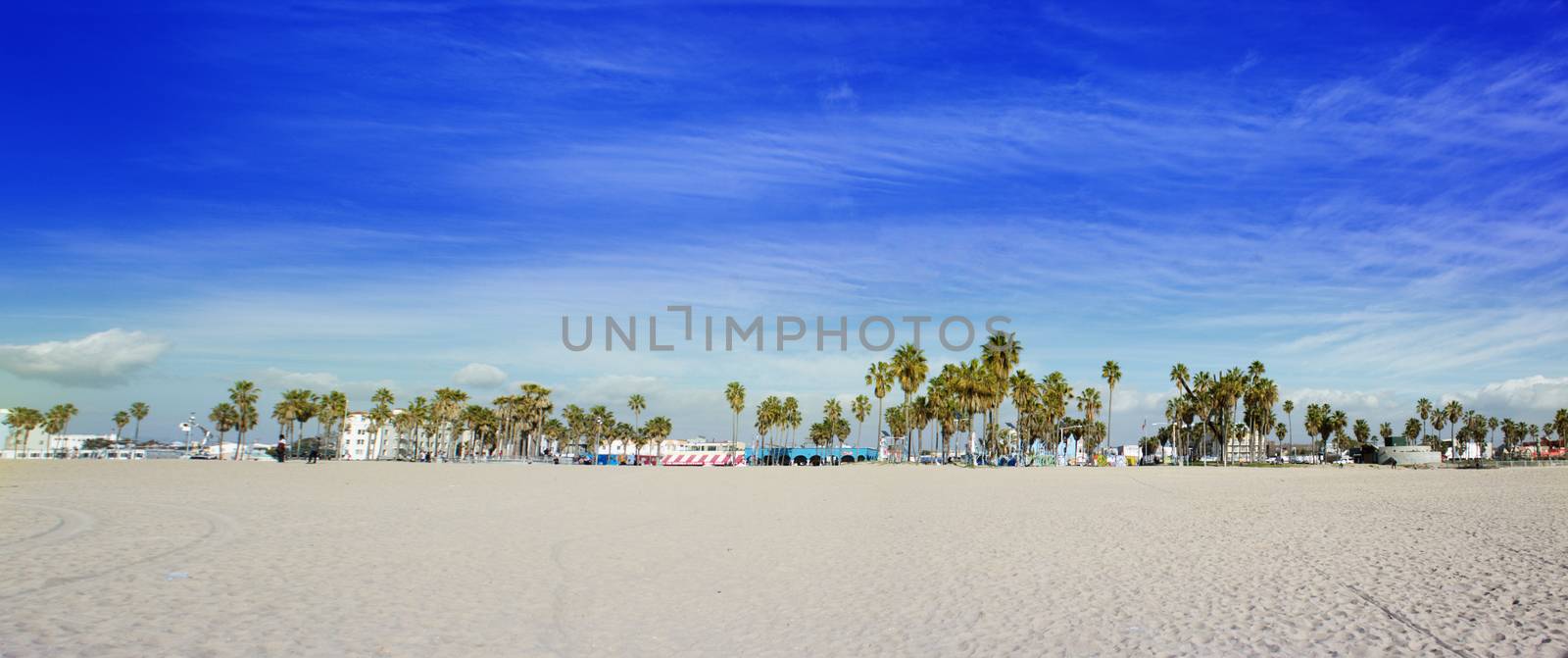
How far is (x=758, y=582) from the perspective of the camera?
10133 millimetres

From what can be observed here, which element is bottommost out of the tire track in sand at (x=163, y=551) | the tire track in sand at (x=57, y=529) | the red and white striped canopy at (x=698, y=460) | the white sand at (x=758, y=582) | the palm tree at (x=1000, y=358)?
the red and white striped canopy at (x=698, y=460)

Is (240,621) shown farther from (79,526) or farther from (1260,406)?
(1260,406)

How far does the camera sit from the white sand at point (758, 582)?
23.2 ft

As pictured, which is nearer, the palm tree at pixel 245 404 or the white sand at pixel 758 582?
the white sand at pixel 758 582

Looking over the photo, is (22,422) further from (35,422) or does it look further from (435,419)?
(435,419)

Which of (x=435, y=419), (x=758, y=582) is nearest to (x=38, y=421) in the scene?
(x=435, y=419)

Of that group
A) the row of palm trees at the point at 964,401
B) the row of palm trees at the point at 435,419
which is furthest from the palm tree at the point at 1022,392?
the row of palm trees at the point at 435,419

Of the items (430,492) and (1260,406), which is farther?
(1260,406)

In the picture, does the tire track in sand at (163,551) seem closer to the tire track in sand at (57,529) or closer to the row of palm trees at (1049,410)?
the tire track in sand at (57,529)

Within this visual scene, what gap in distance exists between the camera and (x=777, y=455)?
100312mm

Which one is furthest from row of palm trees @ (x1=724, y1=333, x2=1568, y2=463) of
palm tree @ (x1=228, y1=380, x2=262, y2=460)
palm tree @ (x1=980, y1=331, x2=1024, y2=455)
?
palm tree @ (x1=228, y1=380, x2=262, y2=460)

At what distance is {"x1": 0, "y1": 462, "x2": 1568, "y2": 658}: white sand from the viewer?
23.2 ft

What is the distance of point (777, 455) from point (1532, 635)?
94.0 metres

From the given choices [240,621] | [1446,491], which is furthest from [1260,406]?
[240,621]
